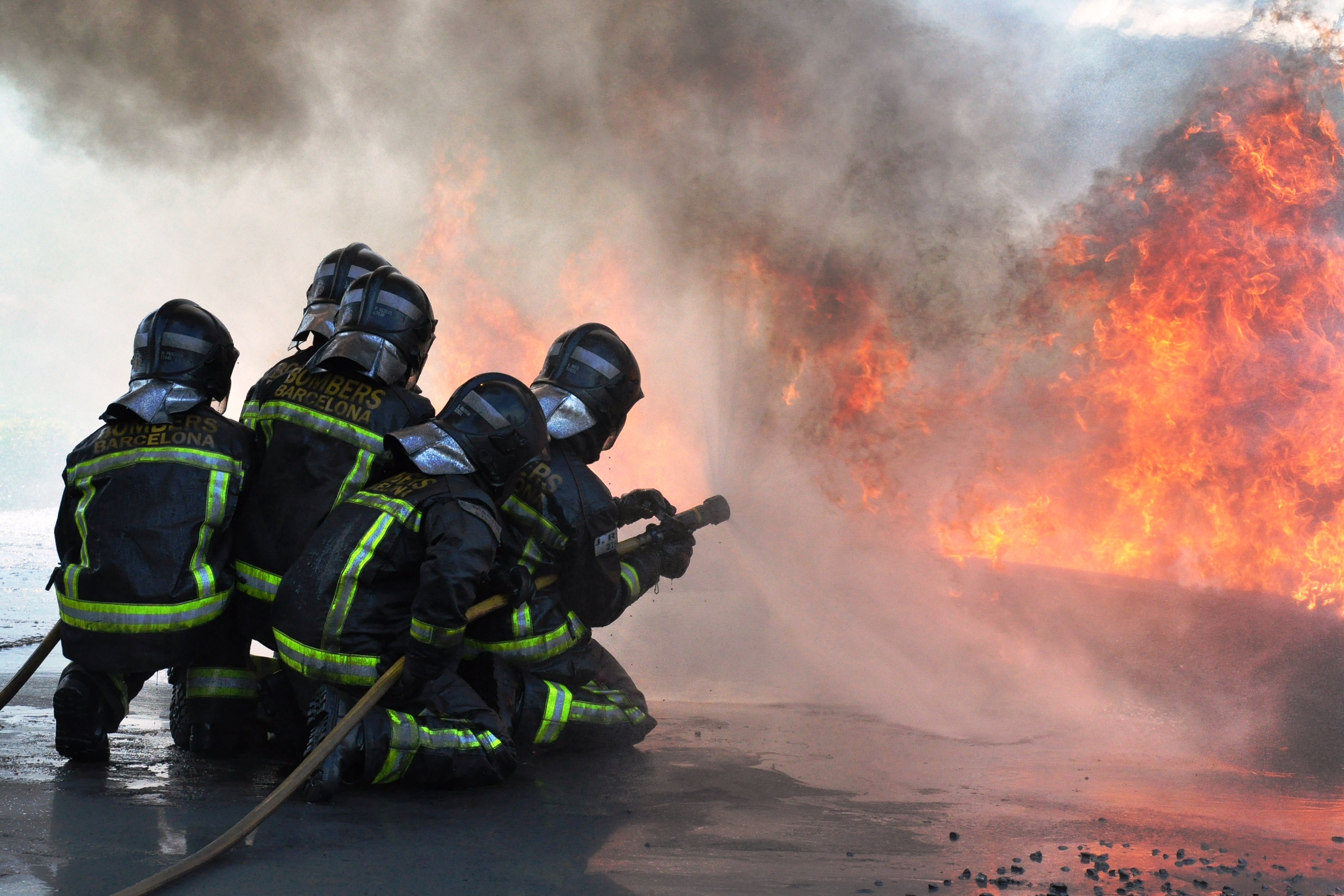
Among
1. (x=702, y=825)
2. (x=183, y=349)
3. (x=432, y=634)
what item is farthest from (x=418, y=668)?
(x=183, y=349)

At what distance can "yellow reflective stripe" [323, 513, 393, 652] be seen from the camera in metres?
3.73

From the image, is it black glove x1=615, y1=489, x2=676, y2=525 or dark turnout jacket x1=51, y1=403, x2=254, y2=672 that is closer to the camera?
dark turnout jacket x1=51, y1=403, x2=254, y2=672

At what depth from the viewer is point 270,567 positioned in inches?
170

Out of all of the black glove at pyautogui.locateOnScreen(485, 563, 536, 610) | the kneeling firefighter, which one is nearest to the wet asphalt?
the kneeling firefighter

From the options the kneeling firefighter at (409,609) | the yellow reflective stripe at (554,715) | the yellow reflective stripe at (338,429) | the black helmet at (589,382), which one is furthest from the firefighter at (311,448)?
the yellow reflective stripe at (554,715)

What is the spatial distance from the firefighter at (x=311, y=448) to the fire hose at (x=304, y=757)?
774mm

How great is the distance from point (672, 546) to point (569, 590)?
75 cm

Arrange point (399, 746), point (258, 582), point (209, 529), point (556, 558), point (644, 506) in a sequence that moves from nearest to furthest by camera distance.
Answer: point (399, 746), point (209, 529), point (258, 582), point (556, 558), point (644, 506)

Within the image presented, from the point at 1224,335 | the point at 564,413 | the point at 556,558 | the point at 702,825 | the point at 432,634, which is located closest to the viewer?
the point at 702,825

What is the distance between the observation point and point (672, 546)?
17.2 feet

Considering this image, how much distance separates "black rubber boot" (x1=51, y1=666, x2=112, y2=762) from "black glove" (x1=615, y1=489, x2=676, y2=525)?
2.56 m

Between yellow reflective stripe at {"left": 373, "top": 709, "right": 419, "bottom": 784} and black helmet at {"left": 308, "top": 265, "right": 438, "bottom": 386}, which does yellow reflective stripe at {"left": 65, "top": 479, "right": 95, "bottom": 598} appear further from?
yellow reflective stripe at {"left": 373, "top": 709, "right": 419, "bottom": 784}

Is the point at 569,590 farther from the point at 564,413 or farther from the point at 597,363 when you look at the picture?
the point at 597,363

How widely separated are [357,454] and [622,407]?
4.83 ft
